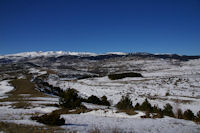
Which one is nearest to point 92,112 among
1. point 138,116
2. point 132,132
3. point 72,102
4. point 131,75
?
point 138,116

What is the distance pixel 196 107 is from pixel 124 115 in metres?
21.9

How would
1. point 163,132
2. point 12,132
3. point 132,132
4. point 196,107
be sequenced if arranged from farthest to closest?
point 196,107, point 163,132, point 132,132, point 12,132

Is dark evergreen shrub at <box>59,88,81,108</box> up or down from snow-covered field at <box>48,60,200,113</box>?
up

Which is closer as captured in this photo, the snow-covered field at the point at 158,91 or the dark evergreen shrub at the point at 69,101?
the dark evergreen shrub at the point at 69,101

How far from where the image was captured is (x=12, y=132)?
23.4 ft

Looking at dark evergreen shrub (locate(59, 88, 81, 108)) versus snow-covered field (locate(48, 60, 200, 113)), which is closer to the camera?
dark evergreen shrub (locate(59, 88, 81, 108))

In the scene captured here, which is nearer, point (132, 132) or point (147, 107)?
point (132, 132)

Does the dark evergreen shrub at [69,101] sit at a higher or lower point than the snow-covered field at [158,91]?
higher

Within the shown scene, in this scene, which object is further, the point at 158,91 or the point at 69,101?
the point at 158,91

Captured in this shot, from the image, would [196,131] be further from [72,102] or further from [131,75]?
[131,75]

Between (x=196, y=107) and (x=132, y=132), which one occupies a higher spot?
(x=132, y=132)

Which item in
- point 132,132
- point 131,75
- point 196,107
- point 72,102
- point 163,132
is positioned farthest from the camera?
point 131,75

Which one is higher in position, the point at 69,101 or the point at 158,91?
A: the point at 69,101

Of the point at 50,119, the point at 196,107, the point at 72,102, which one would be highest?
the point at 50,119
